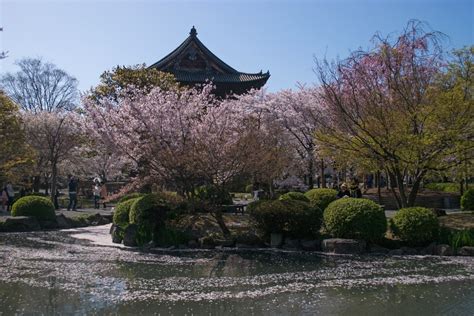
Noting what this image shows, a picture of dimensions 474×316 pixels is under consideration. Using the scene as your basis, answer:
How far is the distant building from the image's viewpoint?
3703 centimetres

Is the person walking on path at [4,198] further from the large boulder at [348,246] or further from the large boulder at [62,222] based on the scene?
the large boulder at [348,246]

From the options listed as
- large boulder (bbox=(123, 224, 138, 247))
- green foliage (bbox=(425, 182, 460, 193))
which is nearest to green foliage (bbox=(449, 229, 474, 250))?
large boulder (bbox=(123, 224, 138, 247))

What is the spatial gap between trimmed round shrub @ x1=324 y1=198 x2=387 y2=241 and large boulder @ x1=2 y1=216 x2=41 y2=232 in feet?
39.2

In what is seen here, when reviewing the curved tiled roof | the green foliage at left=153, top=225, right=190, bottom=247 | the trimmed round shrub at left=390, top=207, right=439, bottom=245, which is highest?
the curved tiled roof

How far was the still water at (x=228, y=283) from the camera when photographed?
727 centimetres

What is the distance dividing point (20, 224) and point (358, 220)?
42.4 feet

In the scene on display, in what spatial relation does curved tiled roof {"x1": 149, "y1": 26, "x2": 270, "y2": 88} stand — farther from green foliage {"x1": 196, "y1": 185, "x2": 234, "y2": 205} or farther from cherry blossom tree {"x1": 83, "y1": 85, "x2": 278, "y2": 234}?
green foliage {"x1": 196, "y1": 185, "x2": 234, "y2": 205}

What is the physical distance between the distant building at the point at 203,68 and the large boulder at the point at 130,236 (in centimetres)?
2361

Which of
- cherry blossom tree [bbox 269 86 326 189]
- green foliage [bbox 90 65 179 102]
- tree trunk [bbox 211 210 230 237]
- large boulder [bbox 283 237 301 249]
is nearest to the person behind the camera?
large boulder [bbox 283 237 301 249]

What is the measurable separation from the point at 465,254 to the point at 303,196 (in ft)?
20.8

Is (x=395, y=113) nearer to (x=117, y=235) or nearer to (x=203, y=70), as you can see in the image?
(x=117, y=235)

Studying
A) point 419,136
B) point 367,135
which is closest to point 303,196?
point 367,135

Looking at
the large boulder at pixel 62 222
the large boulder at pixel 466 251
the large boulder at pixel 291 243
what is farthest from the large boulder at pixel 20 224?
the large boulder at pixel 466 251

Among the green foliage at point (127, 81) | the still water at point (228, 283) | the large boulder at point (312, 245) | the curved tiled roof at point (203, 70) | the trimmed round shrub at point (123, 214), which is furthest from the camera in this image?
the curved tiled roof at point (203, 70)
